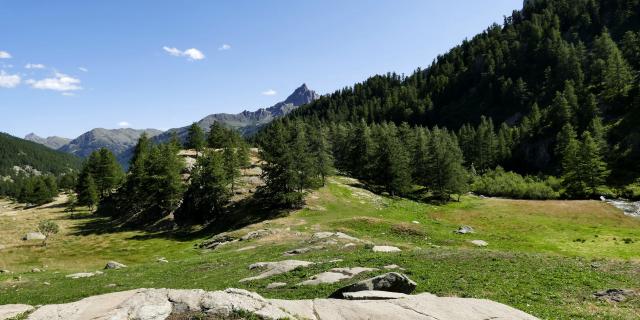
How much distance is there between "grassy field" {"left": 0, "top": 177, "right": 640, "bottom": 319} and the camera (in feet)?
76.4

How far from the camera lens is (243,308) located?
50.5 feet

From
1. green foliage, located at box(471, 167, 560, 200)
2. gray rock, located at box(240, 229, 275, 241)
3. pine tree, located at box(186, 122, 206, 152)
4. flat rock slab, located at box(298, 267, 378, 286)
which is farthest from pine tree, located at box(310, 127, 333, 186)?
flat rock slab, located at box(298, 267, 378, 286)

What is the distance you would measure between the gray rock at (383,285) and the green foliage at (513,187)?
9894 cm

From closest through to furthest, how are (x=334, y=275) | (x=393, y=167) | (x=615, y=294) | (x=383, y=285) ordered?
1. (x=383, y=285)
2. (x=615, y=294)
3. (x=334, y=275)
4. (x=393, y=167)

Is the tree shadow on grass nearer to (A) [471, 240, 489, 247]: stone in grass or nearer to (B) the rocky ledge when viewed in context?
(A) [471, 240, 489, 247]: stone in grass

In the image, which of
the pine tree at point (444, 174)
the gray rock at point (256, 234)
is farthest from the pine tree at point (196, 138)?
the gray rock at point (256, 234)

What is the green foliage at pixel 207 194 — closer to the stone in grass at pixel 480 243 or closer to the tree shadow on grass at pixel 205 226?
the tree shadow on grass at pixel 205 226

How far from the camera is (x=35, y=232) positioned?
83.4m

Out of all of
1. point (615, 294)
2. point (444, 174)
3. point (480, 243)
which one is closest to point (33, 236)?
point (480, 243)

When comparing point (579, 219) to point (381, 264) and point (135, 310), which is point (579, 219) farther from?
point (135, 310)

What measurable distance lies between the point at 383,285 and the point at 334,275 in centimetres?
691

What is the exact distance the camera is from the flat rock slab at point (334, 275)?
992 inches

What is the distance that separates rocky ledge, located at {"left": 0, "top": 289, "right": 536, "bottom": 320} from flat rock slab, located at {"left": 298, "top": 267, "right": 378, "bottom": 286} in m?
7.23

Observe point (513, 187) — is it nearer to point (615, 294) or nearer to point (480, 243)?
point (480, 243)
